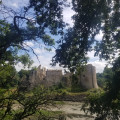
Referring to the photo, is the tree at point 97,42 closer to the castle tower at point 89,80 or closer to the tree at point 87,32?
the tree at point 87,32

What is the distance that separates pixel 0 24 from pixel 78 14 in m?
3.23

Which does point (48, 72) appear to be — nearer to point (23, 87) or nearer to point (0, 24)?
point (0, 24)

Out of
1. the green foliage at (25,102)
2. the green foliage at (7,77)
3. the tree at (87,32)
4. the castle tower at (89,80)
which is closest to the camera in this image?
the green foliage at (25,102)

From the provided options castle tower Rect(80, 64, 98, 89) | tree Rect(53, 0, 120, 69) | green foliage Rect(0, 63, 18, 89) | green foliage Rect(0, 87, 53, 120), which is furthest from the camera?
castle tower Rect(80, 64, 98, 89)

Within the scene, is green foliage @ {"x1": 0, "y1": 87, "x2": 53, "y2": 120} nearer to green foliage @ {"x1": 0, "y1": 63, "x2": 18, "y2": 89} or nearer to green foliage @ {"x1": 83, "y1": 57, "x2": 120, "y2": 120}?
green foliage @ {"x1": 0, "y1": 63, "x2": 18, "y2": 89}

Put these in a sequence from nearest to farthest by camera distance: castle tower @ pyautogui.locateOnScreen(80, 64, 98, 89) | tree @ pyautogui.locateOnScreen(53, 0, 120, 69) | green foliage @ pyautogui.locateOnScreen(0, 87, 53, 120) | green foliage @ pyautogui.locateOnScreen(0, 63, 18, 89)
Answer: green foliage @ pyautogui.locateOnScreen(0, 87, 53, 120) → green foliage @ pyautogui.locateOnScreen(0, 63, 18, 89) → tree @ pyautogui.locateOnScreen(53, 0, 120, 69) → castle tower @ pyautogui.locateOnScreen(80, 64, 98, 89)

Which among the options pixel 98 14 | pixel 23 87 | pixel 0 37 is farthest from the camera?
pixel 0 37

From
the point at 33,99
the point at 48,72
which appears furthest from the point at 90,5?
the point at 48,72

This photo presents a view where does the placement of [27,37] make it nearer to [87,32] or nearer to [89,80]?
[87,32]

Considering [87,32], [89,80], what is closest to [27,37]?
[87,32]

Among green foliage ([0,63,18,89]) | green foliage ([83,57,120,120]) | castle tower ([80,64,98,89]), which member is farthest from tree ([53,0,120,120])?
castle tower ([80,64,98,89])

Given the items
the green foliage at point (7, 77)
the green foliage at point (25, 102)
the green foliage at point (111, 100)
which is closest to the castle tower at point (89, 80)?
the green foliage at point (111, 100)

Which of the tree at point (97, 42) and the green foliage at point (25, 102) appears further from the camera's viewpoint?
the tree at point (97, 42)

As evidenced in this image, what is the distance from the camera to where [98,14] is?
17.5 feet
